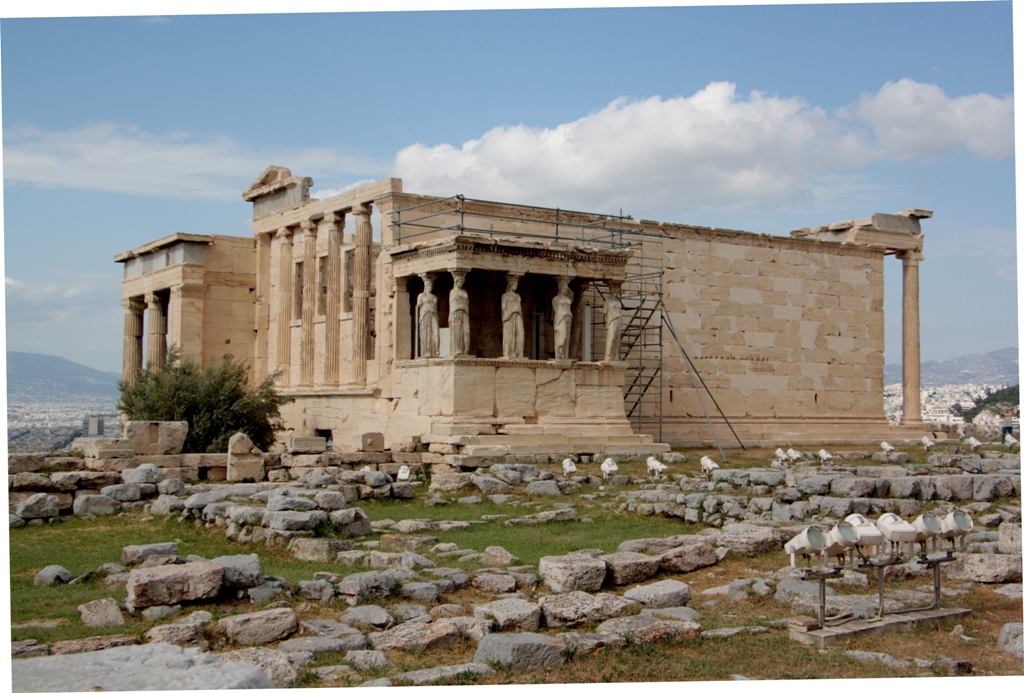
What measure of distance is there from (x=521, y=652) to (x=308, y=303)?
20.5 metres

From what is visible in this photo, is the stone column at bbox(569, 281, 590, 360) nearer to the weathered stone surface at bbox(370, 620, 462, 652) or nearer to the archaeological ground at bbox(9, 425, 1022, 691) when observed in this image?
the archaeological ground at bbox(9, 425, 1022, 691)

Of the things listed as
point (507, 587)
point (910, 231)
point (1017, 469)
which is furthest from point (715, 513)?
point (910, 231)

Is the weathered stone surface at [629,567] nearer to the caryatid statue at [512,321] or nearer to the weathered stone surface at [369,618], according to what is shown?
the weathered stone surface at [369,618]

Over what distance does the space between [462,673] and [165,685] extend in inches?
76.8

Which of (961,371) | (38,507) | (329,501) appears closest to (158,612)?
(329,501)

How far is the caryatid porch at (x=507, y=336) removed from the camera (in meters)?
20.9

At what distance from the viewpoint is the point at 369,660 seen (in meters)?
7.25

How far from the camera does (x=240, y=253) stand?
28688 mm

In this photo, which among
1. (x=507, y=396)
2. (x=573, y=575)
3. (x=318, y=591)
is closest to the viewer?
(x=318, y=591)

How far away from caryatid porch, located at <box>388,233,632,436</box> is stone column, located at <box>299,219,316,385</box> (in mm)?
4334

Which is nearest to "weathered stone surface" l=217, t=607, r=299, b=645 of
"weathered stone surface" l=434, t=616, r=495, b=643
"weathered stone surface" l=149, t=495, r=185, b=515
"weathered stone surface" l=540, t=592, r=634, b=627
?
"weathered stone surface" l=434, t=616, r=495, b=643

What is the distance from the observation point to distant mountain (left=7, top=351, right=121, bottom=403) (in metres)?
63.1

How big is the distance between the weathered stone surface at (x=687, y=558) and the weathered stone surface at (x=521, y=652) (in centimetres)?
350

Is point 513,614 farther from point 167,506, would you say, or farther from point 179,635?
point 167,506
